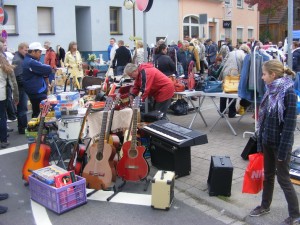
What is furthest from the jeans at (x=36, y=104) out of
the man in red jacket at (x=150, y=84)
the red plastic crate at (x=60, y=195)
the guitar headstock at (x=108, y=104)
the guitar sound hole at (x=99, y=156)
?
the red plastic crate at (x=60, y=195)

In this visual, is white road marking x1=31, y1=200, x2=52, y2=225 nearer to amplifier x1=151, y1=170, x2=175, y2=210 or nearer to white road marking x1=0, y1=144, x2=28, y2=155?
amplifier x1=151, y1=170, x2=175, y2=210

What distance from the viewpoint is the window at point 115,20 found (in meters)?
21.8

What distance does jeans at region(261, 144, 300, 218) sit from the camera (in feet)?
13.2

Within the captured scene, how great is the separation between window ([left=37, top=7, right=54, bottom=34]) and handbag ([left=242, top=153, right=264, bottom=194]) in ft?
52.0

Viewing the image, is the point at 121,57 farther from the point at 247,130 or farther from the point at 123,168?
the point at 123,168

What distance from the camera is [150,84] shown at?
22.3 ft

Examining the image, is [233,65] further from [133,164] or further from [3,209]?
[3,209]

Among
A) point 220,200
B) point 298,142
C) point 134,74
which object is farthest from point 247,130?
point 220,200

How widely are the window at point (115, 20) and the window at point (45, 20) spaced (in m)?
3.72

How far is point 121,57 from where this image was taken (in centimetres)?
1350

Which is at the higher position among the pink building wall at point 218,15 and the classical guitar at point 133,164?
the pink building wall at point 218,15

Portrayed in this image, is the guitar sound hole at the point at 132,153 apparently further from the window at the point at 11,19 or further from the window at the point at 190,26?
the window at the point at 190,26

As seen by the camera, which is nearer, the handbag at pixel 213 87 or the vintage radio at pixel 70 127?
the vintage radio at pixel 70 127

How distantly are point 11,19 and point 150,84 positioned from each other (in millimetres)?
12509
